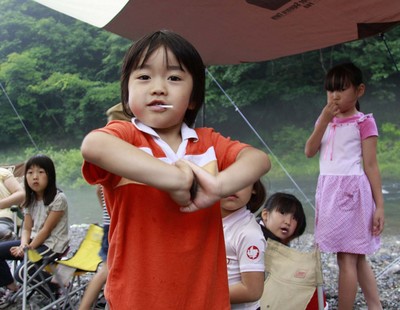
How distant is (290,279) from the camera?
159 cm

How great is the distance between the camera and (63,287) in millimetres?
2287

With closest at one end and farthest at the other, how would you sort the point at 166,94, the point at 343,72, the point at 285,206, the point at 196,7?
1. the point at 166,94
2. the point at 285,206
3. the point at 343,72
4. the point at 196,7

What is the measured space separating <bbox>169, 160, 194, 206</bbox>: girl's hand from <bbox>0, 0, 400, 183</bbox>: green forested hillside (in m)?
10.9

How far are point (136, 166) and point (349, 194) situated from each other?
1467 mm

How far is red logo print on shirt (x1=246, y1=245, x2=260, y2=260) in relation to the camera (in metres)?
1.28

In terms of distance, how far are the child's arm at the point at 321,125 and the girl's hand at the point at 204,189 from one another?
1.33 metres

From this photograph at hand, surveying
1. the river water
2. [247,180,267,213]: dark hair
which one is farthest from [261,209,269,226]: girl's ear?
the river water

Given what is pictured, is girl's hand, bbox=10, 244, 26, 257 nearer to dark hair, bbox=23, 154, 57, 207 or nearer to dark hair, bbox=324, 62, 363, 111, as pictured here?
dark hair, bbox=23, 154, 57, 207

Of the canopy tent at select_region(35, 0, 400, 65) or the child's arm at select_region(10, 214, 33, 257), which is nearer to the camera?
the canopy tent at select_region(35, 0, 400, 65)

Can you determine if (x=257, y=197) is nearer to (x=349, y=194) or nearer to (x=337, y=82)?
(x=349, y=194)

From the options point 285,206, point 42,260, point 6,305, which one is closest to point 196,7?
point 285,206

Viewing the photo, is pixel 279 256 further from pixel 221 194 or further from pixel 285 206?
pixel 221 194

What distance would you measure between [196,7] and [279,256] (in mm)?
1290

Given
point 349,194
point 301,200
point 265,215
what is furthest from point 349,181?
point 301,200
